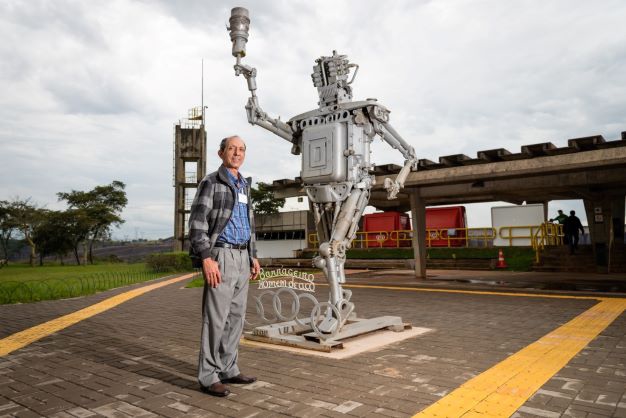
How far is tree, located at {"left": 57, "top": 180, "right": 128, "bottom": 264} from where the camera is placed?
39688mm

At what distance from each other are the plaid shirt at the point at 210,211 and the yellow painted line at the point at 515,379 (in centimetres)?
217

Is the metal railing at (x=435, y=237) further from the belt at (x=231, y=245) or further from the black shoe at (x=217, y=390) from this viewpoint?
the black shoe at (x=217, y=390)

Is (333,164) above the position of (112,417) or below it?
above

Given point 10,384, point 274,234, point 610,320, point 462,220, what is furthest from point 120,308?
point 274,234

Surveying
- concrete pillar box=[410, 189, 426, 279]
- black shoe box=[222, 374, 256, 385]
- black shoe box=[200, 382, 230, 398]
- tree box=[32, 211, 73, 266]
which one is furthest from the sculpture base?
tree box=[32, 211, 73, 266]

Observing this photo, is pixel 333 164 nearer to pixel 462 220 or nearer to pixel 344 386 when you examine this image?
pixel 344 386

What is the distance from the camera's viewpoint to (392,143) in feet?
21.0

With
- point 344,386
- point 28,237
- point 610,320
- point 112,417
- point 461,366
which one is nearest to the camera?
point 112,417

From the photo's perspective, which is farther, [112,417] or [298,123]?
[298,123]

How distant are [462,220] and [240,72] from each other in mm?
20873

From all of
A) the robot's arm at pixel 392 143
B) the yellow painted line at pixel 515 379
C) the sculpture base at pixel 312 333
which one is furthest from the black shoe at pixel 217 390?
the robot's arm at pixel 392 143

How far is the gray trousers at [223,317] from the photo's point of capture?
12.3ft

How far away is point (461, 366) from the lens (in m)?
4.44

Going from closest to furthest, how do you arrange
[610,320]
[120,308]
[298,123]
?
[298,123], [610,320], [120,308]
